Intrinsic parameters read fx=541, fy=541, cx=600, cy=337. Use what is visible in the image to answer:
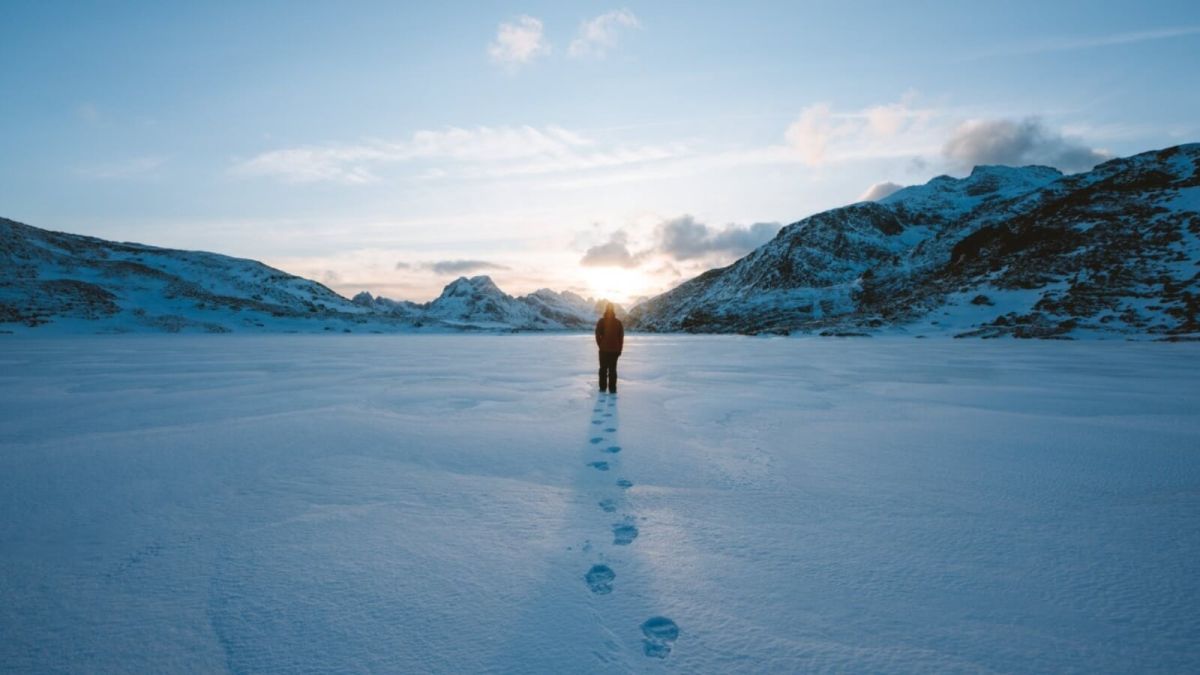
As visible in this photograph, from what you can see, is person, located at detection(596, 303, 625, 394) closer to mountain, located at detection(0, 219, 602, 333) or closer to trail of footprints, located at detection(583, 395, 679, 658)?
trail of footprints, located at detection(583, 395, 679, 658)

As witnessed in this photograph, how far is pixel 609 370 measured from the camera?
1309 cm

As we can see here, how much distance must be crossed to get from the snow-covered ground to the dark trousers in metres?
4.19

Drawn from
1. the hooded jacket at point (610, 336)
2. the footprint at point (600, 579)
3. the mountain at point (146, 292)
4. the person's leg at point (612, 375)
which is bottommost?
the footprint at point (600, 579)

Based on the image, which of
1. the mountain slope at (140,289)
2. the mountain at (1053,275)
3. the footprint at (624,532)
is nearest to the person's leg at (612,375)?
the footprint at (624,532)

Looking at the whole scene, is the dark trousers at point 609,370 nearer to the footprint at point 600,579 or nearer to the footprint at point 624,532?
the footprint at point 624,532

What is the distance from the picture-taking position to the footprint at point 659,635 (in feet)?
8.40

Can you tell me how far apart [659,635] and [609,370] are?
10416 millimetres

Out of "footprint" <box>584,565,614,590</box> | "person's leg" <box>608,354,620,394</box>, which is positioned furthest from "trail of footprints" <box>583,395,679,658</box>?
"person's leg" <box>608,354,620,394</box>

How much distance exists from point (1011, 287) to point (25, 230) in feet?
602

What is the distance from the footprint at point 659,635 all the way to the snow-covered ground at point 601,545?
2cm

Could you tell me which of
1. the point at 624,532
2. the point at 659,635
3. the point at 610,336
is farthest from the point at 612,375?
the point at 659,635

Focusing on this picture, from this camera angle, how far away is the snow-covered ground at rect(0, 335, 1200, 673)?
259 cm

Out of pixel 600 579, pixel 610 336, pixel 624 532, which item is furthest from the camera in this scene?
pixel 610 336

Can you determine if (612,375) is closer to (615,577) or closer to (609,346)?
(609,346)
